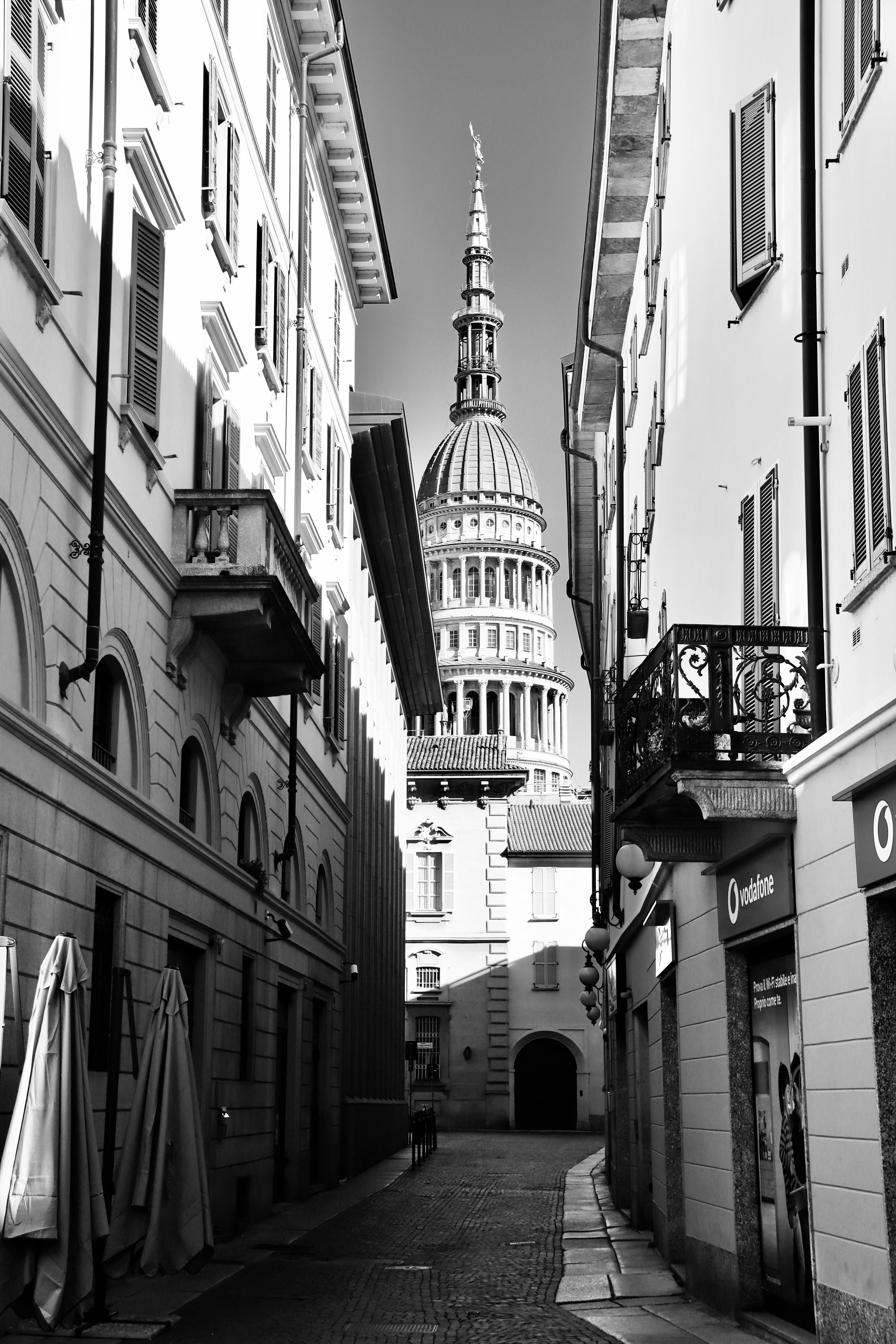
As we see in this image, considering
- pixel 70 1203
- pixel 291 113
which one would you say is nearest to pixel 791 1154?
pixel 70 1203

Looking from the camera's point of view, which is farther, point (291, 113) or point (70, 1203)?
point (291, 113)

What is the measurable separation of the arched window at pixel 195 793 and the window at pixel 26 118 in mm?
7131

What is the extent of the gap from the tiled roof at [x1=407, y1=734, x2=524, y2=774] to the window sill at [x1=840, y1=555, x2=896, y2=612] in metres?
53.2

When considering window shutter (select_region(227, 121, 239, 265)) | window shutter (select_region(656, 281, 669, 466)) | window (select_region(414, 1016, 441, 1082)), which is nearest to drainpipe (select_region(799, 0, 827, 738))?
window shutter (select_region(656, 281, 669, 466))

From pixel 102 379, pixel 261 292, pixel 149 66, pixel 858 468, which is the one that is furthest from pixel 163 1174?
pixel 261 292

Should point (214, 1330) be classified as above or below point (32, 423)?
below

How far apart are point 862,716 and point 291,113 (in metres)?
19.3

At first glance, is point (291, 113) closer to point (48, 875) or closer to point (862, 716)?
point (48, 875)

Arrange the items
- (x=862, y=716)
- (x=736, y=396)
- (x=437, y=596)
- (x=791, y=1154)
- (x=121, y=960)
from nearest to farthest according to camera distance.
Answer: (x=862, y=716) < (x=791, y=1154) < (x=736, y=396) < (x=121, y=960) < (x=437, y=596)

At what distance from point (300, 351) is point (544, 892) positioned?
40.0 m

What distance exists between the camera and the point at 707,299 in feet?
48.1

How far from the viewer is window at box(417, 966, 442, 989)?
6181 cm

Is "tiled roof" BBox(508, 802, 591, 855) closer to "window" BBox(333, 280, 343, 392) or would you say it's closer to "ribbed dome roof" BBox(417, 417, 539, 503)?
"window" BBox(333, 280, 343, 392)

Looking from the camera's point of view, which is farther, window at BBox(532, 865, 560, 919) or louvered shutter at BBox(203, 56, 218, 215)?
window at BBox(532, 865, 560, 919)
